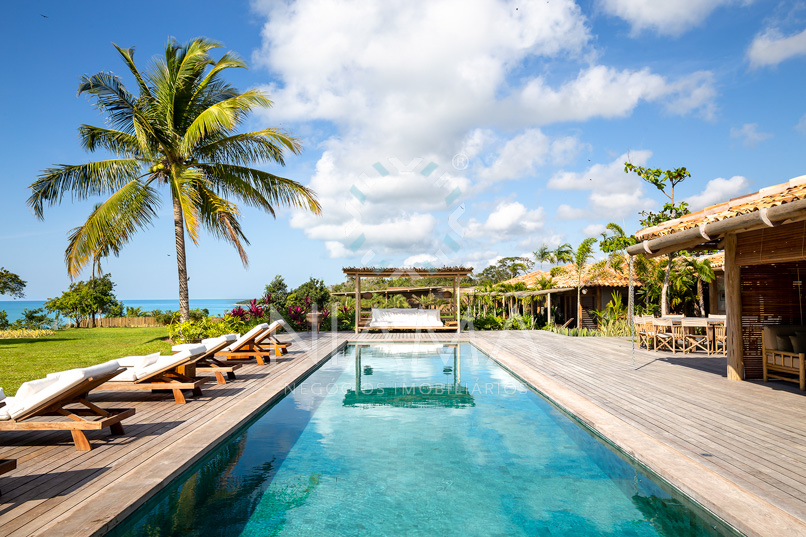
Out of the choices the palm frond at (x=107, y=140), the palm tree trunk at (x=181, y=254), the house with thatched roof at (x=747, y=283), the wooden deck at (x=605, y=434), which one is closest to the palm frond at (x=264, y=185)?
the palm tree trunk at (x=181, y=254)

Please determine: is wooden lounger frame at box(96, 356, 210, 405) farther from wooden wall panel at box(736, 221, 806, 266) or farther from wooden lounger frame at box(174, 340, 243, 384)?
wooden wall panel at box(736, 221, 806, 266)

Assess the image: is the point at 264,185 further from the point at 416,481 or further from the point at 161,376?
the point at 416,481

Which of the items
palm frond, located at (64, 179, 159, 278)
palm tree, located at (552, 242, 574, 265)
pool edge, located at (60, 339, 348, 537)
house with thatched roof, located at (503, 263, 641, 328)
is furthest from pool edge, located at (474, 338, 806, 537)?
palm tree, located at (552, 242, 574, 265)

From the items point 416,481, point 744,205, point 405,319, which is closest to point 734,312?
point 744,205

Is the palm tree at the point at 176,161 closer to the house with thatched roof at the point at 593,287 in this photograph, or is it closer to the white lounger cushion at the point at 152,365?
the white lounger cushion at the point at 152,365

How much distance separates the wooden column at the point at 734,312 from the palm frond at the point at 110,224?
11876mm

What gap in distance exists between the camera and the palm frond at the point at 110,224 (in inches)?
413

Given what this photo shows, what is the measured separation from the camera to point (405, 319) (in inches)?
677

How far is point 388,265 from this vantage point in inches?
635

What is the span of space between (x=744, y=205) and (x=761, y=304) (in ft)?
7.82

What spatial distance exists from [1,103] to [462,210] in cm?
1683

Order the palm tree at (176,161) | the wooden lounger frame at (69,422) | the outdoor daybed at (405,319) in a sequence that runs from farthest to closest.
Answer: the outdoor daybed at (405,319), the palm tree at (176,161), the wooden lounger frame at (69,422)

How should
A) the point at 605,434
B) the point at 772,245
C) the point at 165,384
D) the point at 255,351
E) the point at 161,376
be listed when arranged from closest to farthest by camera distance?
1. the point at 605,434
2. the point at 165,384
3. the point at 161,376
4. the point at 772,245
5. the point at 255,351

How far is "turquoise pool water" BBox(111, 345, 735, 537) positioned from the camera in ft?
10.1
